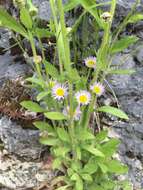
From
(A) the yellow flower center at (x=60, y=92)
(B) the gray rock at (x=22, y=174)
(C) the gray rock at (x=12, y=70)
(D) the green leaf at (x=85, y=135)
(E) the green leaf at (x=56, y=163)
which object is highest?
(A) the yellow flower center at (x=60, y=92)

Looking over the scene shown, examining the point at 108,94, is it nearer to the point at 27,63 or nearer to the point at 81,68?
the point at 81,68

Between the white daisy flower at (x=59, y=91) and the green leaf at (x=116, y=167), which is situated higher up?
the white daisy flower at (x=59, y=91)

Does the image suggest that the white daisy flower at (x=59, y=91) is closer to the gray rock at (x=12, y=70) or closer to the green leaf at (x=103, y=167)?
the green leaf at (x=103, y=167)

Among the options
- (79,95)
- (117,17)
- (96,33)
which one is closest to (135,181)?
(79,95)

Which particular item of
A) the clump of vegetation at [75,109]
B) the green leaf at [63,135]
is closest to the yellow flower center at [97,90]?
the clump of vegetation at [75,109]

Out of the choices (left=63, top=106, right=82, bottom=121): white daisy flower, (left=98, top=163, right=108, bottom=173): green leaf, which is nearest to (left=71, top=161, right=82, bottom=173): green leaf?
(left=98, top=163, right=108, bottom=173): green leaf

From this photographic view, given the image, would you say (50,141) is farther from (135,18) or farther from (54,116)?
(135,18)

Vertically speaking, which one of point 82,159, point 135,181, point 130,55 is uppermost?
point 130,55
